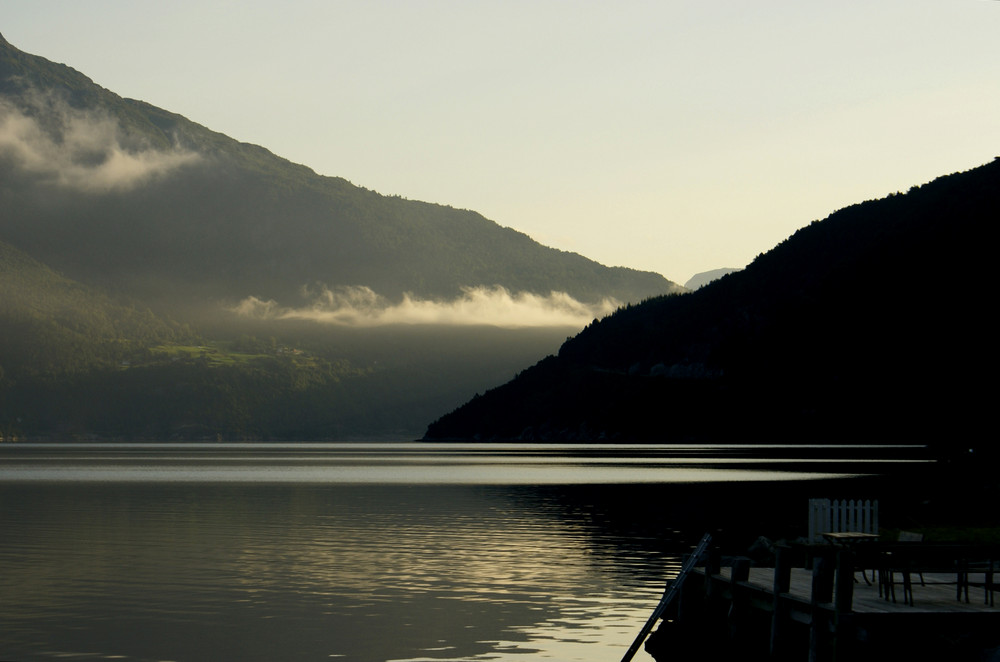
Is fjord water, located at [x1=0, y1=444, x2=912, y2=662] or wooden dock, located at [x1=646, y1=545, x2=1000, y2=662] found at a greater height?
wooden dock, located at [x1=646, y1=545, x2=1000, y2=662]

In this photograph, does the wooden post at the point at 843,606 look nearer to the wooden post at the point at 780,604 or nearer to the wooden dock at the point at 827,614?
the wooden dock at the point at 827,614

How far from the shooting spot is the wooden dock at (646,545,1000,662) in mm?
24703

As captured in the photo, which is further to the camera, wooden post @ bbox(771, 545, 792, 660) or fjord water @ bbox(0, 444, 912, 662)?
fjord water @ bbox(0, 444, 912, 662)

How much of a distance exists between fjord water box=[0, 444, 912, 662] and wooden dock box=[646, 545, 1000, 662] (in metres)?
→ 2.32

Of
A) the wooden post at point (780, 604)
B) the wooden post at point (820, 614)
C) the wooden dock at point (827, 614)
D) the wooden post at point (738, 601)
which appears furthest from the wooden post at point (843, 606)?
the wooden post at point (738, 601)

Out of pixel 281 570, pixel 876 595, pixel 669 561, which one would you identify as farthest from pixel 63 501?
pixel 876 595

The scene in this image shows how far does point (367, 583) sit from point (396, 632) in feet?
35.1

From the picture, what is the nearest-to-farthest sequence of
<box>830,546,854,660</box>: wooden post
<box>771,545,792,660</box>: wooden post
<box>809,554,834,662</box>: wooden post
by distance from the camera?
<box>830,546,854,660</box>: wooden post
<box>809,554,834,662</box>: wooden post
<box>771,545,792,660</box>: wooden post

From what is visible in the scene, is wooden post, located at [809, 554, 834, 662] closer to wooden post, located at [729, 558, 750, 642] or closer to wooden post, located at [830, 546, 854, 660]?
wooden post, located at [830, 546, 854, 660]

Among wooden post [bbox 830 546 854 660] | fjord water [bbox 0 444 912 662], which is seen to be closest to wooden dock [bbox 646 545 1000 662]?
wooden post [bbox 830 546 854 660]

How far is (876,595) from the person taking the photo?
2827 cm

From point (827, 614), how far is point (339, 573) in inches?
1040

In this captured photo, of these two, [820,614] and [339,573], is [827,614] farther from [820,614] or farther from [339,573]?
[339,573]

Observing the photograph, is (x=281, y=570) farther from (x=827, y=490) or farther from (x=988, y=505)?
(x=827, y=490)
